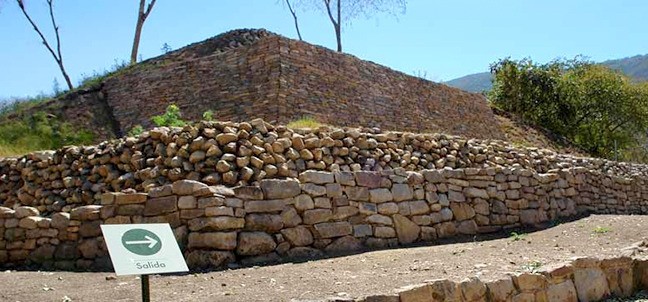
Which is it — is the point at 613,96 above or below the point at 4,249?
above

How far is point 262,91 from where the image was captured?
13.6 m

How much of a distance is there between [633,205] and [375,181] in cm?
1045

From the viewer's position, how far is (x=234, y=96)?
14.0 m

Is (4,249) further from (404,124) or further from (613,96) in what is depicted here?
(613,96)

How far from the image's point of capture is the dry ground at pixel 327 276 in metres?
→ 5.46

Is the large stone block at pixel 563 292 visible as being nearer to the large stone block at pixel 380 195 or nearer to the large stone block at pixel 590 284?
the large stone block at pixel 590 284

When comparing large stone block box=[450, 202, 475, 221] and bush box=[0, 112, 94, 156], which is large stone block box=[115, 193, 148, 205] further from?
bush box=[0, 112, 94, 156]

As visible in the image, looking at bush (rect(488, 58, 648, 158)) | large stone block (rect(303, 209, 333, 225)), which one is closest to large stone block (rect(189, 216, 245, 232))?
large stone block (rect(303, 209, 333, 225))

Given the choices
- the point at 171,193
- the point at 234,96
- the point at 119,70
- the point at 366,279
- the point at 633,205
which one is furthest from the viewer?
the point at 119,70

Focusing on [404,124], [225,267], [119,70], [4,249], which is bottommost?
[225,267]

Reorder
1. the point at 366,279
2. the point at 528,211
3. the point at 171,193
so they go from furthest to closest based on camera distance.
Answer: the point at 528,211, the point at 171,193, the point at 366,279

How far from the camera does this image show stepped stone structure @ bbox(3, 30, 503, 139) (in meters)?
13.7

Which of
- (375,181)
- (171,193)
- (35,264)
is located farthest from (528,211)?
(35,264)

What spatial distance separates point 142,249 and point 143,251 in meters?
0.02
